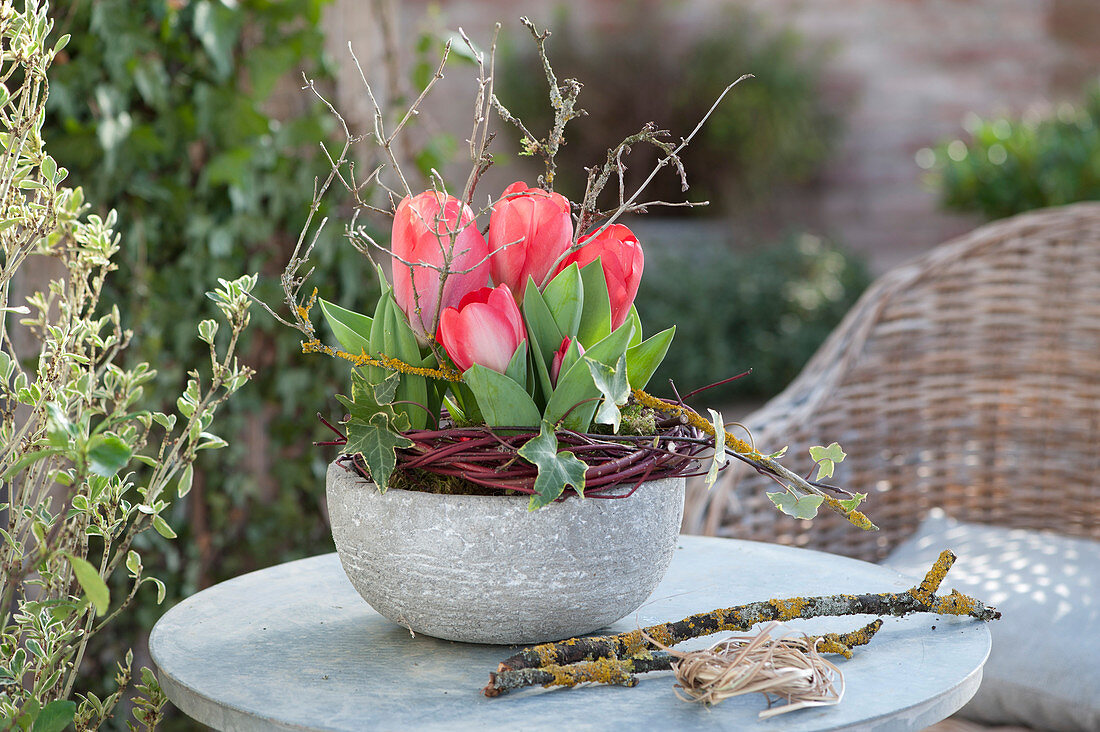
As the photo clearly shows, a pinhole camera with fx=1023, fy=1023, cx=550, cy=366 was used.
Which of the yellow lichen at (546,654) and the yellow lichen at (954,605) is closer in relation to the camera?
the yellow lichen at (546,654)

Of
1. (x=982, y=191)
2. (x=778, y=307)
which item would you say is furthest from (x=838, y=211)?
(x=982, y=191)

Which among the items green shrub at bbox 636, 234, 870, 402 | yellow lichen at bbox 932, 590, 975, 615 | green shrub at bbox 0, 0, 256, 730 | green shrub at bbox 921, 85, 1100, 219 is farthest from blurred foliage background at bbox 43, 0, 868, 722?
green shrub at bbox 636, 234, 870, 402

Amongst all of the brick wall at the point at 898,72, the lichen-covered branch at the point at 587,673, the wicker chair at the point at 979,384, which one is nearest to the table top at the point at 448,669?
the lichen-covered branch at the point at 587,673

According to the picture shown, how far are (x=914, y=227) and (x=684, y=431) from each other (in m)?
4.11

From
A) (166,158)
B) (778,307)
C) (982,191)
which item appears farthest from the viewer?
(778,307)

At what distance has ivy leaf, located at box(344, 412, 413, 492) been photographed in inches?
24.6

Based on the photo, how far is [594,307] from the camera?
0.66 meters

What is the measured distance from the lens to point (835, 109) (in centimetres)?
452

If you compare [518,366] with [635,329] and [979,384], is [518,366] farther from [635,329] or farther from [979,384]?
[979,384]

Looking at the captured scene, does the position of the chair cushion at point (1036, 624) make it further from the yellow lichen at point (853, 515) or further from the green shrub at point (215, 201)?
the green shrub at point (215, 201)

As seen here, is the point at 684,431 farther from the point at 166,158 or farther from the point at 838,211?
the point at 838,211

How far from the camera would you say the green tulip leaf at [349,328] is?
67 cm

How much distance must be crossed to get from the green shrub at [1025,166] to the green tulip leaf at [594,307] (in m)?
2.06

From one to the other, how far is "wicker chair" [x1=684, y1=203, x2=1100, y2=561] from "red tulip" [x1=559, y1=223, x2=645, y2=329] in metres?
0.82
